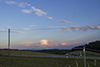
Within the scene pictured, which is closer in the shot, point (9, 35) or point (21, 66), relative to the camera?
point (21, 66)

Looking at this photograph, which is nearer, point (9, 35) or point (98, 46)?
point (9, 35)

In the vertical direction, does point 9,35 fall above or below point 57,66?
above

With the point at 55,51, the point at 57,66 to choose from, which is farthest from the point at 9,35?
the point at 57,66

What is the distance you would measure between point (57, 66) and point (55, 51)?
809 inches

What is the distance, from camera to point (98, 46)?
171 feet

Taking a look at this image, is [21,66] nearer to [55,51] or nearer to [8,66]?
[8,66]

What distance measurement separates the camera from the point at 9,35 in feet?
114

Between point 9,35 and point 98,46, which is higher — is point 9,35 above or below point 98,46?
above

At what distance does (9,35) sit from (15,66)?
70.9 feet

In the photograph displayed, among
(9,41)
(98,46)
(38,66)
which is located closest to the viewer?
(38,66)

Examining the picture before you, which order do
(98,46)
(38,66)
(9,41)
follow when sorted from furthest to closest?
(98,46), (9,41), (38,66)

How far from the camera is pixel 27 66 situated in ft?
47.6

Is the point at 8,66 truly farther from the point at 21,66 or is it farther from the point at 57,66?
the point at 57,66

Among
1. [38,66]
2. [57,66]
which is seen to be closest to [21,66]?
Answer: [38,66]
